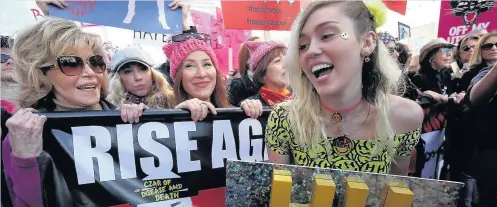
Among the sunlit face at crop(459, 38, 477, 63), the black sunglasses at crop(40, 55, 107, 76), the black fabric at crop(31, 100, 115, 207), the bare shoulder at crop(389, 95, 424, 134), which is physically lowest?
the black fabric at crop(31, 100, 115, 207)

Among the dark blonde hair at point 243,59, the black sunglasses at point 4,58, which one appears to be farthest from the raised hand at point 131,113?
the dark blonde hair at point 243,59

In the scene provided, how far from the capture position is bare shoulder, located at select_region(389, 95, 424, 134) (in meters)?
1.75

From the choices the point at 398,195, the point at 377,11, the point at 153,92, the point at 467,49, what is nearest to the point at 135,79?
the point at 153,92

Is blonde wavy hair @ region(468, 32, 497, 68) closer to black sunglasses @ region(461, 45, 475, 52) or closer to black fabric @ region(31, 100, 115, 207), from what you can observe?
black sunglasses @ region(461, 45, 475, 52)

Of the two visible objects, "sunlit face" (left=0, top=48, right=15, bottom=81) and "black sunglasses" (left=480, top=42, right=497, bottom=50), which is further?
"black sunglasses" (left=480, top=42, right=497, bottom=50)

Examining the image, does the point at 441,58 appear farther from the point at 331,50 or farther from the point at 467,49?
the point at 331,50

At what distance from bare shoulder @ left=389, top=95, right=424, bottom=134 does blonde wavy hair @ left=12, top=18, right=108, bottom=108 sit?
1857mm

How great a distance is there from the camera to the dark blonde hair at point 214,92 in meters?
2.76

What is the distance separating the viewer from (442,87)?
14.8 ft

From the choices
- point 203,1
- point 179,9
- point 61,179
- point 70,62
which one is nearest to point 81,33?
point 70,62

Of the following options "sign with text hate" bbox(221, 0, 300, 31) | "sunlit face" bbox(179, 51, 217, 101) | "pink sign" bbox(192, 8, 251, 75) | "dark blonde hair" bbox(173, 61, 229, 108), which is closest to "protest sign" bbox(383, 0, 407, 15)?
"sign with text hate" bbox(221, 0, 300, 31)

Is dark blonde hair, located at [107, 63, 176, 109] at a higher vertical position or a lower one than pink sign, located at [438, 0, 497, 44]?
lower

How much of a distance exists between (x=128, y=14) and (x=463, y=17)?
548cm

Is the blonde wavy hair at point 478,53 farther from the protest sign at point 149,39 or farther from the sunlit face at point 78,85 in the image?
the protest sign at point 149,39
